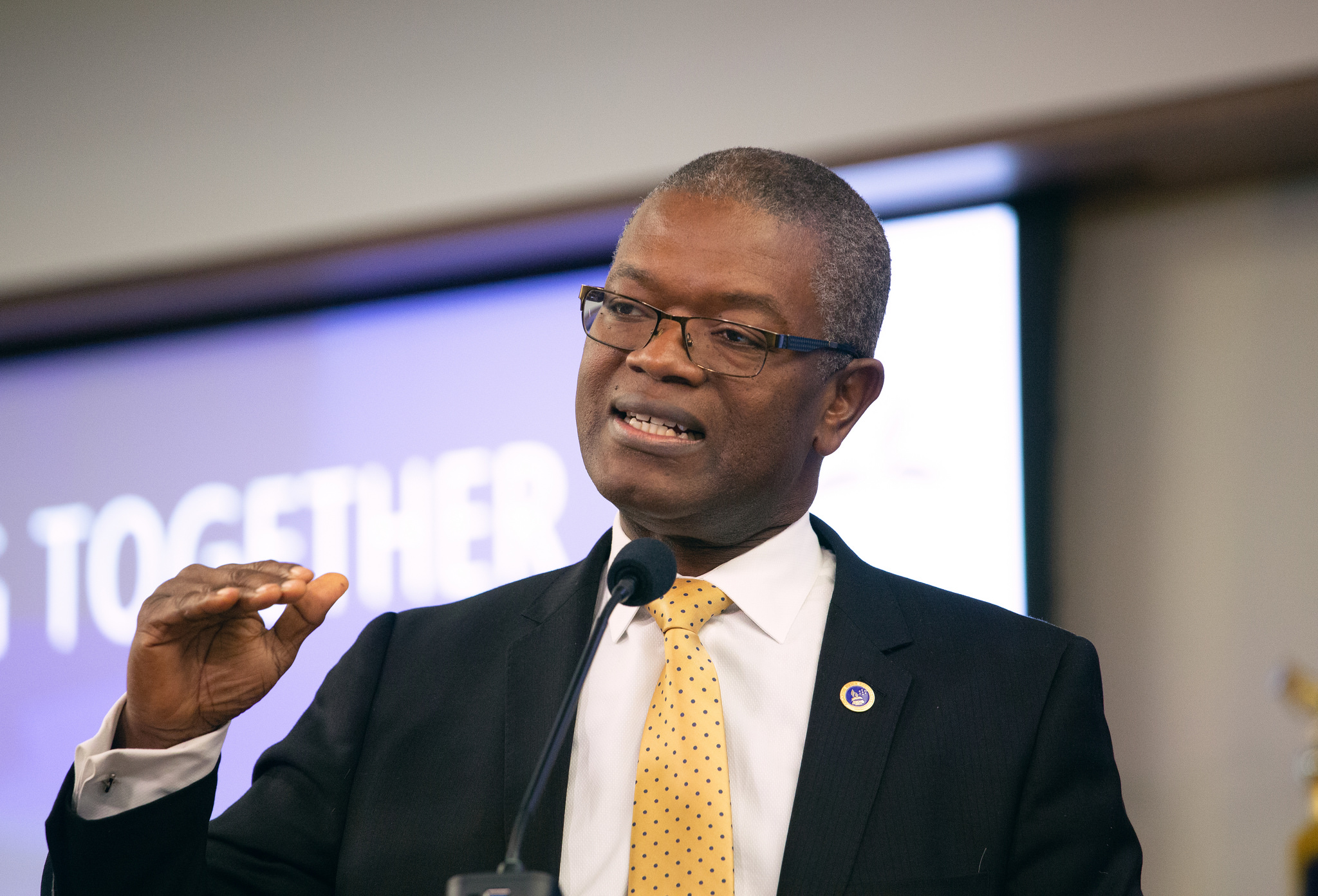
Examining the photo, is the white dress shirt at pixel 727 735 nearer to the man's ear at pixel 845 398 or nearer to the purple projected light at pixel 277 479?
the man's ear at pixel 845 398

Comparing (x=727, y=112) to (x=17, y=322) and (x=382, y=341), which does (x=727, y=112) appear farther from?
(x=17, y=322)

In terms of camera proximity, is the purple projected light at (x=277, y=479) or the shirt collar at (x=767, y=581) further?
the purple projected light at (x=277, y=479)

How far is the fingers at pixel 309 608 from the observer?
1383 millimetres

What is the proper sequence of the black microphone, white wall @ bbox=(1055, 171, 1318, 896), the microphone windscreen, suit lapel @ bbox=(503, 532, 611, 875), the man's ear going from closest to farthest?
1. the black microphone
2. the microphone windscreen
3. suit lapel @ bbox=(503, 532, 611, 875)
4. the man's ear
5. white wall @ bbox=(1055, 171, 1318, 896)

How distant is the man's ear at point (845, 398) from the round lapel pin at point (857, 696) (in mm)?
339

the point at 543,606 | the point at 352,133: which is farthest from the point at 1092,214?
the point at 352,133

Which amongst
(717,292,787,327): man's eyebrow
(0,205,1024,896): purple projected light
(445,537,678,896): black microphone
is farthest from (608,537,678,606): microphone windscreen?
(0,205,1024,896): purple projected light

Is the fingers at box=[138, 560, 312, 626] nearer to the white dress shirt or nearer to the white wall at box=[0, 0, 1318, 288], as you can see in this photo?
the white dress shirt

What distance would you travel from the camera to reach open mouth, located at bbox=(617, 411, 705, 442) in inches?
63.7

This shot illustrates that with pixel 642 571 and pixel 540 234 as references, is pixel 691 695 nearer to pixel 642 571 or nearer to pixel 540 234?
pixel 642 571

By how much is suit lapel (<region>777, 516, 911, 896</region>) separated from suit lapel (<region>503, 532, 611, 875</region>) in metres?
0.27

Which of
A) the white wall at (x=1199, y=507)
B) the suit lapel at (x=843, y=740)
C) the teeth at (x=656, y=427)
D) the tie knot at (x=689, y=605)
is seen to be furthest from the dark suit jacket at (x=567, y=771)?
the white wall at (x=1199, y=507)

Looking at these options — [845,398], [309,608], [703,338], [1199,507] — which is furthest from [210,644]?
[1199,507]

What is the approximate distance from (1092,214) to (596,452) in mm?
1535
